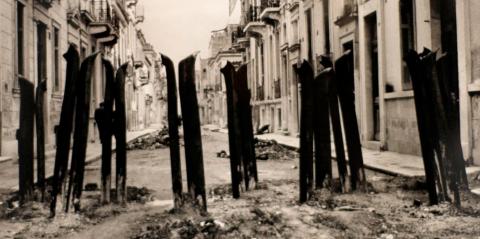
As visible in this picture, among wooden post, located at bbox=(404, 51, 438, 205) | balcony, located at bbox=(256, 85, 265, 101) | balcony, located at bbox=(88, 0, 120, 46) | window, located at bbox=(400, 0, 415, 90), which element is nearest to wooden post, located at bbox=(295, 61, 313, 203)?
wooden post, located at bbox=(404, 51, 438, 205)

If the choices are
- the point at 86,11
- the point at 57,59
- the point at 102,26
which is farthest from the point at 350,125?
the point at 102,26

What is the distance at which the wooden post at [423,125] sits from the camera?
5.36m

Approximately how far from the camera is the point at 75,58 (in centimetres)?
547

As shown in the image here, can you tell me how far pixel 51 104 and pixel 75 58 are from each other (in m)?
11.9

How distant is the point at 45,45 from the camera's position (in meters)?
16.0

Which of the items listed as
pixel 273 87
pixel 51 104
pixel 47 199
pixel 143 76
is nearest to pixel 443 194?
pixel 47 199

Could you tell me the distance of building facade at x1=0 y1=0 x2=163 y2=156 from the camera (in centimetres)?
1215

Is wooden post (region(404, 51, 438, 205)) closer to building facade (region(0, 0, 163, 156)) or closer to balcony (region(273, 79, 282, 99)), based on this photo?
building facade (region(0, 0, 163, 156))

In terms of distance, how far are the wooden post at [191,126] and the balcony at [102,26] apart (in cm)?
1869

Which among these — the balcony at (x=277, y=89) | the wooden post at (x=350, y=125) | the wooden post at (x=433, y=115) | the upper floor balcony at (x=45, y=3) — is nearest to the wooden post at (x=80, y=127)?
the wooden post at (x=350, y=125)

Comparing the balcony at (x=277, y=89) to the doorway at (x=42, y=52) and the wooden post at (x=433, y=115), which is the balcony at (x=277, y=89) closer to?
the doorway at (x=42, y=52)

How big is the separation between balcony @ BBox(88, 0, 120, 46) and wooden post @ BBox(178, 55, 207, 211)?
18690mm

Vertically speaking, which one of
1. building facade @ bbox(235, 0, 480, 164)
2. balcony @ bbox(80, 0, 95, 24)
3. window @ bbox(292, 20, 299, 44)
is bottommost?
building facade @ bbox(235, 0, 480, 164)

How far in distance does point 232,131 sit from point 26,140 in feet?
7.74
